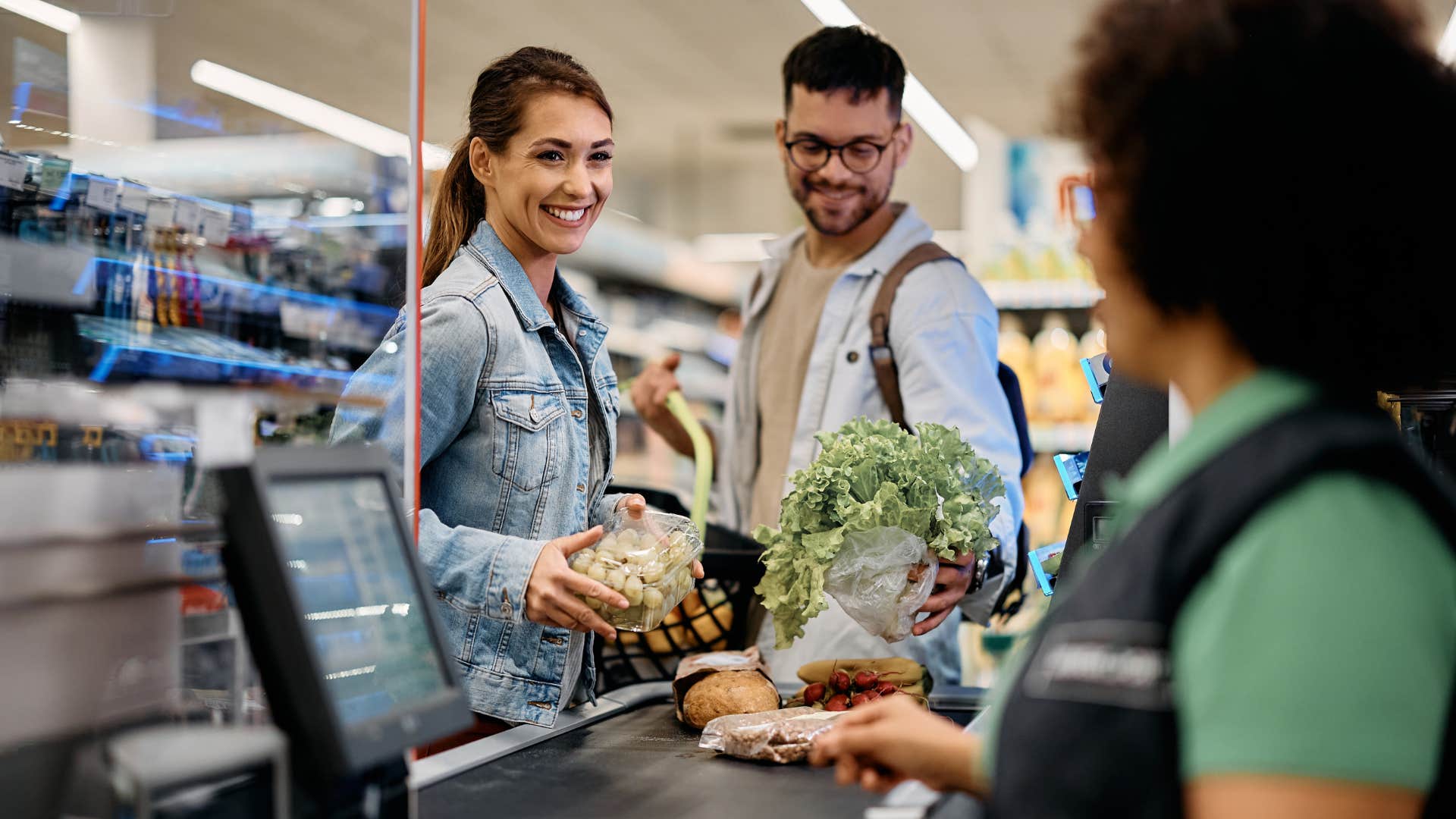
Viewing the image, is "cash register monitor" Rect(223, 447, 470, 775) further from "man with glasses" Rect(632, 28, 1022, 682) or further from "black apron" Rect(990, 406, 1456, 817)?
"man with glasses" Rect(632, 28, 1022, 682)

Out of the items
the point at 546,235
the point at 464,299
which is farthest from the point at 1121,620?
the point at 546,235

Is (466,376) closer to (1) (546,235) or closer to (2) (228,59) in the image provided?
(1) (546,235)

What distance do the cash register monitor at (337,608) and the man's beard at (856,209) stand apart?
2.00m

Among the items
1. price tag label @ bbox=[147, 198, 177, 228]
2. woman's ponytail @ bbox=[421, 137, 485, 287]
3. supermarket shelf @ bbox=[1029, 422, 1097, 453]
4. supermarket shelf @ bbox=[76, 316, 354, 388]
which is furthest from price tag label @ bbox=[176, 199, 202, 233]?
supermarket shelf @ bbox=[1029, 422, 1097, 453]

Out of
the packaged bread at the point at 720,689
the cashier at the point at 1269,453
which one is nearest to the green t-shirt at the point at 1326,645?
the cashier at the point at 1269,453

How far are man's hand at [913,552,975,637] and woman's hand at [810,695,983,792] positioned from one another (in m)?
1.08

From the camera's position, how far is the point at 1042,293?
568 cm

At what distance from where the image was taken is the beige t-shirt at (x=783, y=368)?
3043 millimetres

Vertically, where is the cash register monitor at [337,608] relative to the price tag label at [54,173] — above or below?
below

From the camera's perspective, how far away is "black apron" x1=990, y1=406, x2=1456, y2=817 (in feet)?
2.50

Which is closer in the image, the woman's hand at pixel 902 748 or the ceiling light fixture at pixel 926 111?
the woman's hand at pixel 902 748

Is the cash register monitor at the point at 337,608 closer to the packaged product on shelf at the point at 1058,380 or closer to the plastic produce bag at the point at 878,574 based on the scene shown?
the plastic produce bag at the point at 878,574

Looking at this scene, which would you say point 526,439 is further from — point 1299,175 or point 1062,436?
point 1062,436

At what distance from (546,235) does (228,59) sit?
68 cm
